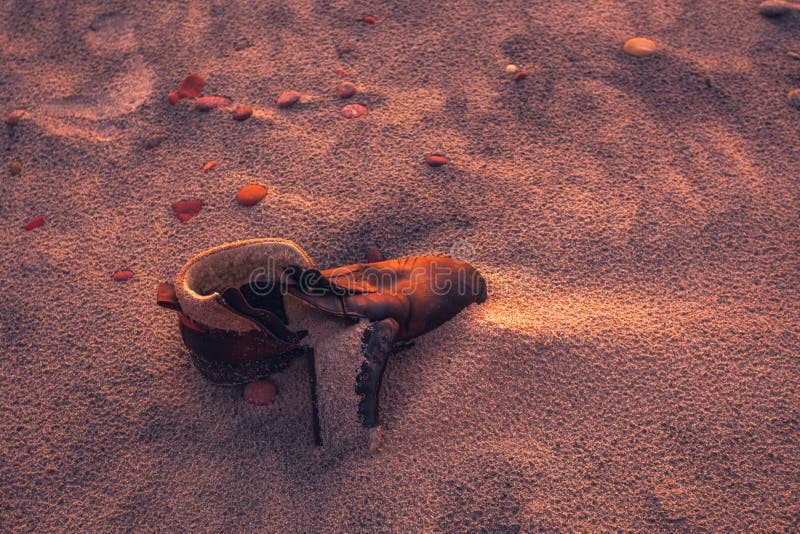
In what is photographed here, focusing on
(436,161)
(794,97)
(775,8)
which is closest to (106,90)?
(436,161)

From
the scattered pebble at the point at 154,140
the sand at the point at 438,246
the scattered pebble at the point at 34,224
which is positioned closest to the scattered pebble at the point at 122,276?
the sand at the point at 438,246

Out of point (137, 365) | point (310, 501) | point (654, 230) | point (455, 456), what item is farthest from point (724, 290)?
point (137, 365)

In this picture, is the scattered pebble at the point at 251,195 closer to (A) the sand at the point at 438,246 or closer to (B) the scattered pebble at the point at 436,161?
(A) the sand at the point at 438,246

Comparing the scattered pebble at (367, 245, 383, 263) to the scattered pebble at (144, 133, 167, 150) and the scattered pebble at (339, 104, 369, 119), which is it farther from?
the scattered pebble at (144, 133, 167, 150)

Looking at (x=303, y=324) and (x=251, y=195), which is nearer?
(x=303, y=324)

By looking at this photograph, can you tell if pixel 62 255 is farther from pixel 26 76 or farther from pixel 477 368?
pixel 477 368

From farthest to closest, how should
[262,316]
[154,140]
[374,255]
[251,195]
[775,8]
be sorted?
[775,8]
[154,140]
[251,195]
[374,255]
[262,316]

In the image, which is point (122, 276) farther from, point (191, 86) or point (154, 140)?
point (191, 86)

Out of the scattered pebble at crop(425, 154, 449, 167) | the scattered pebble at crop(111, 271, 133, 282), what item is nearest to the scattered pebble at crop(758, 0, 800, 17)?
the scattered pebble at crop(425, 154, 449, 167)
